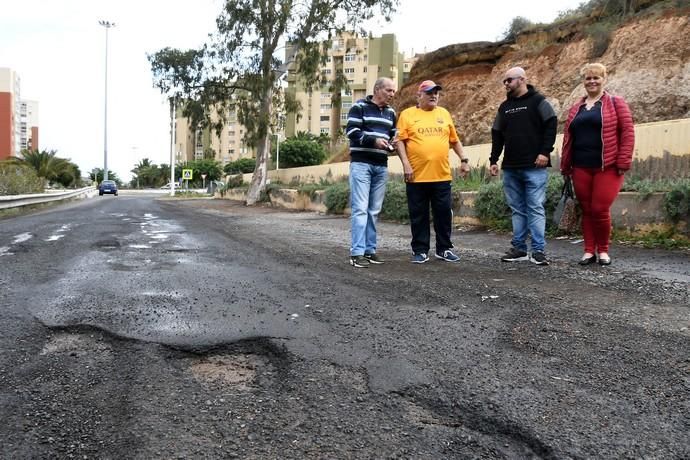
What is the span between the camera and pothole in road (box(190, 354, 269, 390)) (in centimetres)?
222

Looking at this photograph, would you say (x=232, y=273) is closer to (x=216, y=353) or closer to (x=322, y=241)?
(x=216, y=353)

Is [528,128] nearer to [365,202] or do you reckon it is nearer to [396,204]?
[365,202]

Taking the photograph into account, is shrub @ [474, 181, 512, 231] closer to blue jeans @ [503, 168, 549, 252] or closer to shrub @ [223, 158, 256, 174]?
blue jeans @ [503, 168, 549, 252]

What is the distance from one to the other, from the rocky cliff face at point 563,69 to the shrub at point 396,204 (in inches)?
228

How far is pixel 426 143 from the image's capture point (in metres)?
5.44

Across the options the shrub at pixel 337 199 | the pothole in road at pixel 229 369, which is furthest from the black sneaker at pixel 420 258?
the shrub at pixel 337 199

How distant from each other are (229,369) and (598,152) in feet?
13.4

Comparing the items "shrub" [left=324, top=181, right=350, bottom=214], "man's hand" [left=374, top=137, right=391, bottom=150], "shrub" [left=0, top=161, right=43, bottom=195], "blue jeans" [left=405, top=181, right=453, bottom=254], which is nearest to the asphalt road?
"blue jeans" [left=405, top=181, right=453, bottom=254]

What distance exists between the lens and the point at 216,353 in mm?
2566

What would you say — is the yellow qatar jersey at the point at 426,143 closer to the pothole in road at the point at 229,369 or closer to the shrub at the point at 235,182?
the pothole in road at the point at 229,369

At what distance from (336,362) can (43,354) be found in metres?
1.31

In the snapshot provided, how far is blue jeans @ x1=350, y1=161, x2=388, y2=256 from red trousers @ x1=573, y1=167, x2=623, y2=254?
1893 millimetres

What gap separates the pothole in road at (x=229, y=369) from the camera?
2219mm

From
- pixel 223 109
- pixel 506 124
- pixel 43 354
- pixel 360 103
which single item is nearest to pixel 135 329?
pixel 43 354
